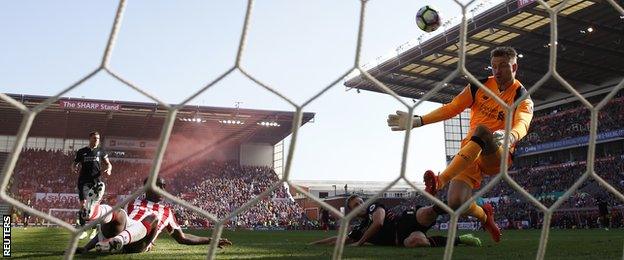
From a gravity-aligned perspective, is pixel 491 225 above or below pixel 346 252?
above

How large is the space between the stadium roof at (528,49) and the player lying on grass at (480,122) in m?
14.4

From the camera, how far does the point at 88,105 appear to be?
2381 cm

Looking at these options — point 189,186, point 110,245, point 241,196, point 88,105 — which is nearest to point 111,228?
point 110,245

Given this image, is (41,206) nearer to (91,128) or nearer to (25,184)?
(25,184)

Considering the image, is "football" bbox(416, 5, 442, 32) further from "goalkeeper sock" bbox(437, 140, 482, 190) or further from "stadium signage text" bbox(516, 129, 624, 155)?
"stadium signage text" bbox(516, 129, 624, 155)

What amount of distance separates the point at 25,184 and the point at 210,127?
28.4 ft

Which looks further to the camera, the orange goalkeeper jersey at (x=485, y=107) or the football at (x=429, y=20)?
the football at (x=429, y=20)

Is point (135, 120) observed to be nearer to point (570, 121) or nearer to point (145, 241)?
point (570, 121)

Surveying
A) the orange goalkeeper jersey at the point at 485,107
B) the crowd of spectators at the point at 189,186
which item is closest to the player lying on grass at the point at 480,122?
the orange goalkeeper jersey at the point at 485,107

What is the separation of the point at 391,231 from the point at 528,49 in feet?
62.7

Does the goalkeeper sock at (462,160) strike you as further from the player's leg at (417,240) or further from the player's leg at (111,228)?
the player's leg at (111,228)

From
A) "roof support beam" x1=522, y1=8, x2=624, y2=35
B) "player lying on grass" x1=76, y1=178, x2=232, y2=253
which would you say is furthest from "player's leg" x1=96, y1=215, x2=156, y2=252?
"roof support beam" x1=522, y1=8, x2=624, y2=35

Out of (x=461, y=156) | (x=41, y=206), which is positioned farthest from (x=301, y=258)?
(x=41, y=206)

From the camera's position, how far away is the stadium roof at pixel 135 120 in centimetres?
2381
